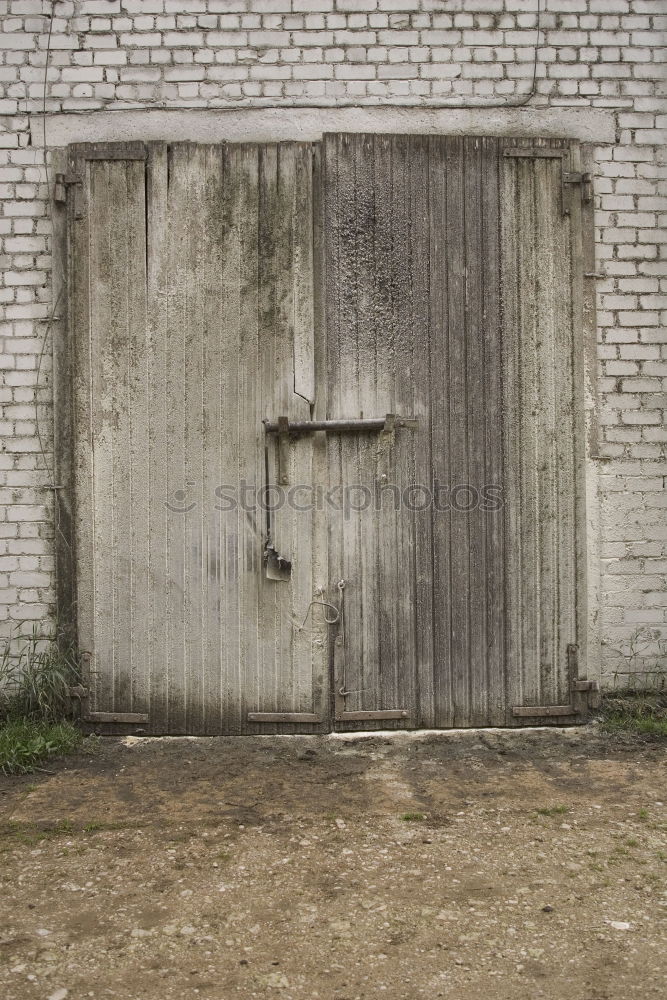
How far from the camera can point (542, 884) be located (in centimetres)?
265

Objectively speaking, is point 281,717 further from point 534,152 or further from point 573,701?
point 534,152

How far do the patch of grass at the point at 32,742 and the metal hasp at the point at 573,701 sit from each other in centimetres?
221

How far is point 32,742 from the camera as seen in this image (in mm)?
3729

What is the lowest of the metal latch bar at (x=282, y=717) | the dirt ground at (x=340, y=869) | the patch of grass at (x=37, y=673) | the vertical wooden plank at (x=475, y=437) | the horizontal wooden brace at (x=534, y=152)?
the dirt ground at (x=340, y=869)

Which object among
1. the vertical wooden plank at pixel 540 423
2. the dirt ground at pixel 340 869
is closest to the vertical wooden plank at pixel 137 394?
the dirt ground at pixel 340 869

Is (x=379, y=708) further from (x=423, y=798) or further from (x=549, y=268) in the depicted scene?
(x=549, y=268)

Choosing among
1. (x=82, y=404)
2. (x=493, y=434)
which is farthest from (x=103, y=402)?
(x=493, y=434)

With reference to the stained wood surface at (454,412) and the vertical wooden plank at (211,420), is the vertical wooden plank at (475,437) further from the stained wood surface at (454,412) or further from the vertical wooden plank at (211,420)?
the vertical wooden plank at (211,420)

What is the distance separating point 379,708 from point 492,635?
0.68 m

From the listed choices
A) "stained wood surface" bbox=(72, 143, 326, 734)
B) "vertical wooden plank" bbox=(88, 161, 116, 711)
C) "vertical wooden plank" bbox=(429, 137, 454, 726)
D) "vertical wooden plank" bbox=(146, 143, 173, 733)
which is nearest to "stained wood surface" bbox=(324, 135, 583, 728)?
"vertical wooden plank" bbox=(429, 137, 454, 726)

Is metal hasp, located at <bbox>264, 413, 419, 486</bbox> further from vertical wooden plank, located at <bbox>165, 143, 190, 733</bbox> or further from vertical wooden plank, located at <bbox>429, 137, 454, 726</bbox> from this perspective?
vertical wooden plank, located at <bbox>165, 143, 190, 733</bbox>

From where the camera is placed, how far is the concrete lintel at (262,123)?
4.04m

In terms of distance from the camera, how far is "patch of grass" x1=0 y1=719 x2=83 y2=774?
3.63 m

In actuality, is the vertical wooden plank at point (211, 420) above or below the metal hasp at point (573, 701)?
above
